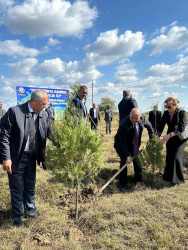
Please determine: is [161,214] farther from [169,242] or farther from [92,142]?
[92,142]

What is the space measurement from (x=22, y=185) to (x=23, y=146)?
0.73 meters

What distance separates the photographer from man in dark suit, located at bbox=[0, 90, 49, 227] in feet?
9.71

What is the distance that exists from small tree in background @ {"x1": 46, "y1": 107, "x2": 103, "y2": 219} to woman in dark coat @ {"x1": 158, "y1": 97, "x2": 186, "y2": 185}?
6.67 feet

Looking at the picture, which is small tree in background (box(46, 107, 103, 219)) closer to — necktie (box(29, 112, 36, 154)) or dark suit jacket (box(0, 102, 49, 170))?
necktie (box(29, 112, 36, 154))

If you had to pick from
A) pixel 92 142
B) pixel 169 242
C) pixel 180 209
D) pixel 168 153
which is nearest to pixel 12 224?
pixel 92 142

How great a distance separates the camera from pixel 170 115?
488 centimetres

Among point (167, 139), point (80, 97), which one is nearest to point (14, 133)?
point (80, 97)

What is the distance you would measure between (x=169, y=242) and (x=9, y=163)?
2641 mm

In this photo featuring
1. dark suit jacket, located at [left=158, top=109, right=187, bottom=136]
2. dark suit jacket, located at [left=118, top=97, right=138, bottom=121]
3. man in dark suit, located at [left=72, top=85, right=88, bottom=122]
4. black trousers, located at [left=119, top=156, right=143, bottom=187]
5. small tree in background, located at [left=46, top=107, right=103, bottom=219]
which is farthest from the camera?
dark suit jacket, located at [left=118, top=97, right=138, bottom=121]

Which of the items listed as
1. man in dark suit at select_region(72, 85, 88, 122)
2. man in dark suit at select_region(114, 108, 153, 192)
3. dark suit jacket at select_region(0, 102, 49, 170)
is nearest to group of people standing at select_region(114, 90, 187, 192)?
man in dark suit at select_region(114, 108, 153, 192)

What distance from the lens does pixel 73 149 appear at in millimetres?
3186

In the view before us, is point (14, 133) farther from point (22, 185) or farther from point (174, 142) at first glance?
point (174, 142)

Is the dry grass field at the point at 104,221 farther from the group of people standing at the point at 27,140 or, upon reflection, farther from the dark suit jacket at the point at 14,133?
the dark suit jacket at the point at 14,133

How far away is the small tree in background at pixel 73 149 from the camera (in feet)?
10.3
